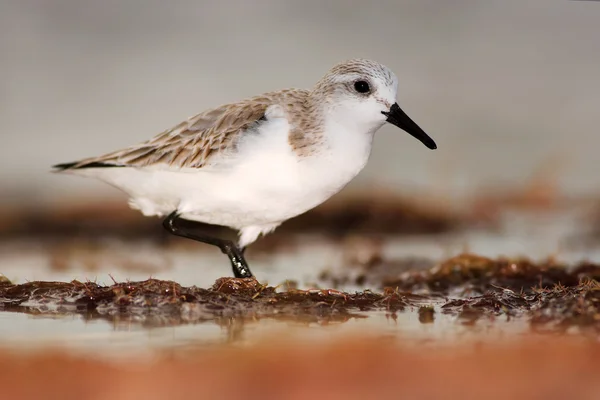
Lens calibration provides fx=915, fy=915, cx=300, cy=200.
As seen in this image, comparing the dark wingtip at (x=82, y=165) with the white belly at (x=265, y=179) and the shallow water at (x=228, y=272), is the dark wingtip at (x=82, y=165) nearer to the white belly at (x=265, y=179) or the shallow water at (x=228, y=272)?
the white belly at (x=265, y=179)

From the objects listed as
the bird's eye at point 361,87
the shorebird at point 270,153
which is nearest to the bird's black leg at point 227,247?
the shorebird at point 270,153

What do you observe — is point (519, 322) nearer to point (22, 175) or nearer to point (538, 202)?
point (538, 202)

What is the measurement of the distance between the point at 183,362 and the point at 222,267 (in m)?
3.52

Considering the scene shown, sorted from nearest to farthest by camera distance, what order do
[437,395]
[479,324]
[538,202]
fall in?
[437,395]
[479,324]
[538,202]


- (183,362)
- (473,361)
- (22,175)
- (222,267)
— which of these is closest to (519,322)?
(473,361)

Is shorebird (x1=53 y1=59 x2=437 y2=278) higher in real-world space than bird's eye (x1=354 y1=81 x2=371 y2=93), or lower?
lower

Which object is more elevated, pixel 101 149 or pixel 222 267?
pixel 101 149

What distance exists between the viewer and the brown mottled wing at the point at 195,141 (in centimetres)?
561

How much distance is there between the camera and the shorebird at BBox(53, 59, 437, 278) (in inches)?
211

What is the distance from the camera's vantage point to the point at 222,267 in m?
7.32

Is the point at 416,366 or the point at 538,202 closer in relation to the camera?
the point at 416,366

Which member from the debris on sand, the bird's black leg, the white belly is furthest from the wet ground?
the white belly

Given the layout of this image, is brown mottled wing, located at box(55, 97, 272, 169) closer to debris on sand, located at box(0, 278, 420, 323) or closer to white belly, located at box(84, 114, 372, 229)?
white belly, located at box(84, 114, 372, 229)

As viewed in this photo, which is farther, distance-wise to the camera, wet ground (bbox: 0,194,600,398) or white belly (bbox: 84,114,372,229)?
white belly (bbox: 84,114,372,229)
